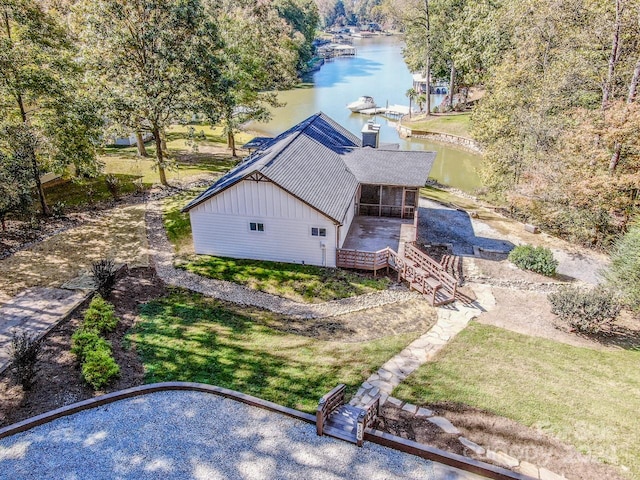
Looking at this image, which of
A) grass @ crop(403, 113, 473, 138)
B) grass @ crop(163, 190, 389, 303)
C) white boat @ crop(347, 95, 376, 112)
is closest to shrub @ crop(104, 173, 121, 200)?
grass @ crop(163, 190, 389, 303)

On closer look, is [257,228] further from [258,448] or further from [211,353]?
[258,448]

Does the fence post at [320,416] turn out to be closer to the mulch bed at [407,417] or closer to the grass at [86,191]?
the mulch bed at [407,417]

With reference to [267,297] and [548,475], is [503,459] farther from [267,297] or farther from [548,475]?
[267,297]

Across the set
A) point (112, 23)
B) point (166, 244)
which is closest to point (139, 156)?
point (112, 23)

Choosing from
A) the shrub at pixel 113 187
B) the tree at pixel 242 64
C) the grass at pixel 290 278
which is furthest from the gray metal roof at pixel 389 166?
the shrub at pixel 113 187

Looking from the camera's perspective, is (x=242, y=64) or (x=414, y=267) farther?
(x=242, y=64)

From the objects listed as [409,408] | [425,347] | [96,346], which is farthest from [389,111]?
[96,346]
